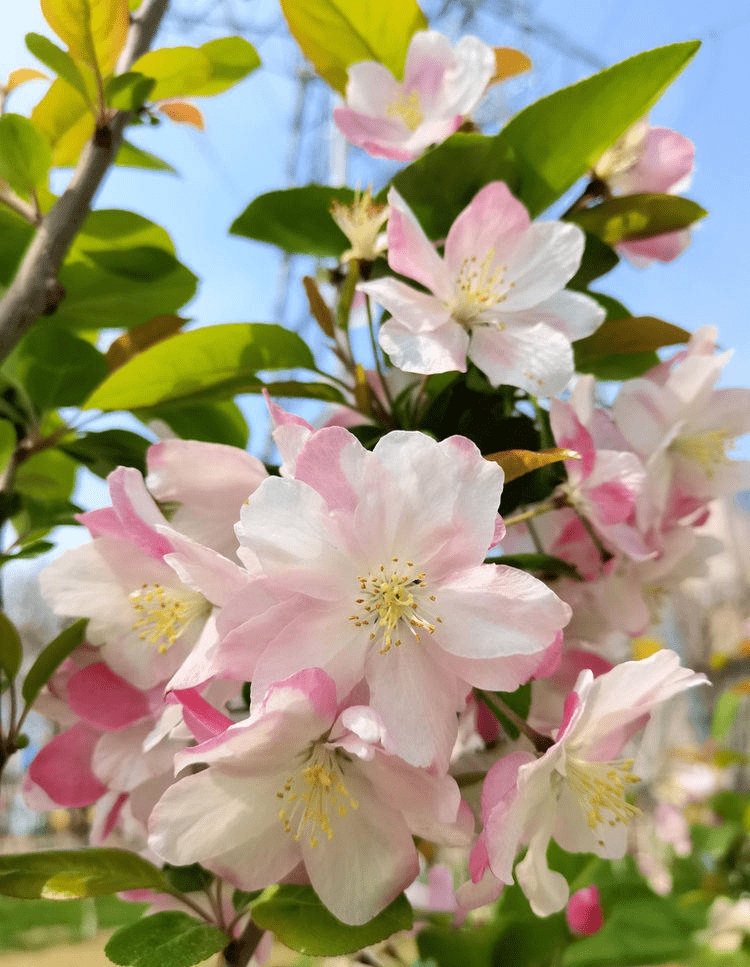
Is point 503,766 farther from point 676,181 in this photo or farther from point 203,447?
point 676,181

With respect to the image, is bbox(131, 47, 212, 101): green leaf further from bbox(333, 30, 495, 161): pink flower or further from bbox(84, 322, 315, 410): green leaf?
bbox(84, 322, 315, 410): green leaf

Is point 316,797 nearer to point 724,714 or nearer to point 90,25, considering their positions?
point 90,25

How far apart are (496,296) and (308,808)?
0.33m

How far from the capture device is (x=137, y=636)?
49 cm

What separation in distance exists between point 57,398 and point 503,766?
530 mm

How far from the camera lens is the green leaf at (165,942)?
42 centimetres

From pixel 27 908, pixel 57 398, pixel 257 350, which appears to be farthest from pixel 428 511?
pixel 27 908

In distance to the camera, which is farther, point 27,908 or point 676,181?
point 27,908

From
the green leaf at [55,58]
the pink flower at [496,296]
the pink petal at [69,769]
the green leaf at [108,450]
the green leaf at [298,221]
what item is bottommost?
the pink petal at [69,769]

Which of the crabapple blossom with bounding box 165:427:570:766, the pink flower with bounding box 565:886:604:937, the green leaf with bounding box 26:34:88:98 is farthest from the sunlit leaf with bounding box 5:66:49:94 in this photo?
the pink flower with bounding box 565:886:604:937

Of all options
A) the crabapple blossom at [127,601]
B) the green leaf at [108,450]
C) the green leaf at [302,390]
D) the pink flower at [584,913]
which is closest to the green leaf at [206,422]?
the green leaf at [108,450]

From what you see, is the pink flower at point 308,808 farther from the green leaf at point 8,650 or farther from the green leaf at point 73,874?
the green leaf at point 8,650

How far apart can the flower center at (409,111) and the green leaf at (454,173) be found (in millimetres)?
76

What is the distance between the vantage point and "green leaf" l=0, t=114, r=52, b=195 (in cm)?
59
